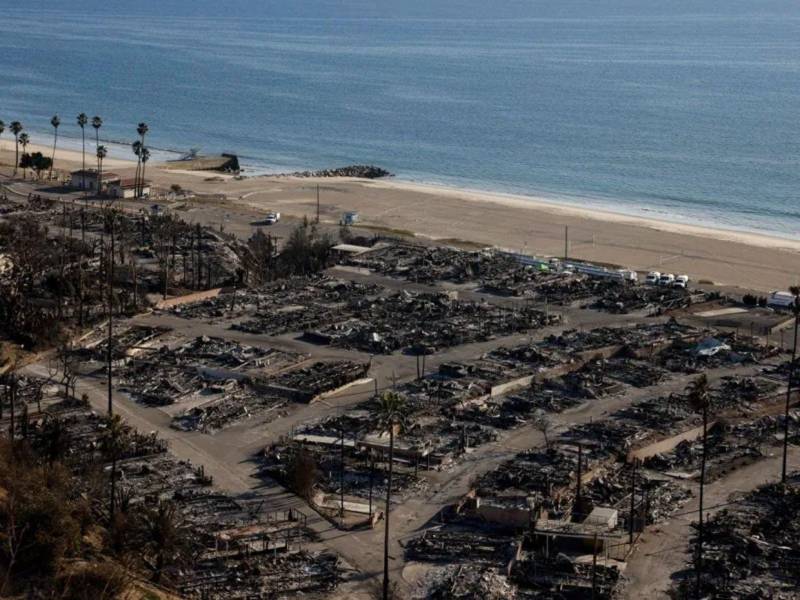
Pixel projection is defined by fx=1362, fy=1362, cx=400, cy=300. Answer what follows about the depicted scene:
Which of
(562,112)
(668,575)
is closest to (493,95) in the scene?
(562,112)

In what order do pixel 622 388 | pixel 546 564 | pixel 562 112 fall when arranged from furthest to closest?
pixel 562 112, pixel 622 388, pixel 546 564

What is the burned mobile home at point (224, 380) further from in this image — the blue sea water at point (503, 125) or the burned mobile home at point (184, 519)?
the blue sea water at point (503, 125)

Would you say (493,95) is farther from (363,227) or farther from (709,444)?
(709,444)

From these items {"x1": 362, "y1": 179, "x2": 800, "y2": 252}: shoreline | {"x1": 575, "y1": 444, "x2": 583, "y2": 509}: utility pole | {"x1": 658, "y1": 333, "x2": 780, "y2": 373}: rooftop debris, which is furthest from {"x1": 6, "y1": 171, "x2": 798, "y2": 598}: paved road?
{"x1": 362, "y1": 179, "x2": 800, "y2": 252}: shoreline

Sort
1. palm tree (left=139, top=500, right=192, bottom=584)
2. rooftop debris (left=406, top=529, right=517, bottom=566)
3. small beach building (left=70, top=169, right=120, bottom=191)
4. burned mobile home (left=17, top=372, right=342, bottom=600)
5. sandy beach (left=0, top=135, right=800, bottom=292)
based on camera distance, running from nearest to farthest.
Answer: palm tree (left=139, top=500, right=192, bottom=584)
burned mobile home (left=17, top=372, right=342, bottom=600)
rooftop debris (left=406, top=529, right=517, bottom=566)
sandy beach (left=0, top=135, right=800, bottom=292)
small beach building (left=70, top=169, right=120, bottom=191)

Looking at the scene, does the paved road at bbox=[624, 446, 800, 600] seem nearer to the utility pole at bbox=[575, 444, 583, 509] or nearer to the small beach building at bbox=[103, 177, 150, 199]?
the utility pole at bbox=[575, 444, 583, 509]

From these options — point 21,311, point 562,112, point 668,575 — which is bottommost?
point 668,575

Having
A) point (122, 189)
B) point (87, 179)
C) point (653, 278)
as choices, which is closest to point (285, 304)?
point (653, 278)
